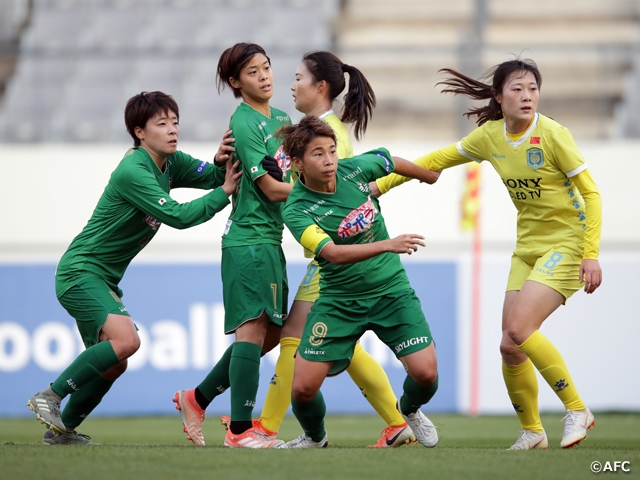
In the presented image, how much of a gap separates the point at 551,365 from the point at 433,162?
1.20 m

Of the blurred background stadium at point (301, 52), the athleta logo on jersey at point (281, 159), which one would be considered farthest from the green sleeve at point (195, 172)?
the blurred background stadium at point (301, 52)

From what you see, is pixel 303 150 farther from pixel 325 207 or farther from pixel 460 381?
pixel 460 381

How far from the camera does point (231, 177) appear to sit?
4730mm

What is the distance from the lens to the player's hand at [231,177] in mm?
4684

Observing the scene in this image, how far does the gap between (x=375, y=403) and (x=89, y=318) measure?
5.11ft

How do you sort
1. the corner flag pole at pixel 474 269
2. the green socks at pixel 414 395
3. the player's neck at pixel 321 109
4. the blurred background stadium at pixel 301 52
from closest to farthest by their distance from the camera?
the green socks at pixel 414 395
the player's neck at pixel 321 109
the corner flag pole at pixel 474 269
the blurred background stadium at pixel 301 52

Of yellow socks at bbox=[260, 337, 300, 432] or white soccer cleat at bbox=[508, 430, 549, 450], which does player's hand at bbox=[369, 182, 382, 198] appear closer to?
yellow socks at bbox=[260, 337, 300, 432]

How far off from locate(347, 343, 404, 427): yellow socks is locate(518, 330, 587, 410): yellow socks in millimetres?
761

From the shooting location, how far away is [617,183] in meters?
10.3

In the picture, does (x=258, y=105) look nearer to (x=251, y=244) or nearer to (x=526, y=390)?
(x=251, y=244)

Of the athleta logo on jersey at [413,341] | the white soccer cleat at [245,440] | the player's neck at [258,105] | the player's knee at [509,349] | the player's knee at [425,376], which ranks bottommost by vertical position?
the white soccer cleat at [245,440]

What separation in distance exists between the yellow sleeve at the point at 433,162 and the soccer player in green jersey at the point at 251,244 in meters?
0.51

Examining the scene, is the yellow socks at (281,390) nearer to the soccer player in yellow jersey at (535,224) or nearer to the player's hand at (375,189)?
the player's hand at (375,189)

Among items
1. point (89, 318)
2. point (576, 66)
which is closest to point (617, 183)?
point (576, 66)
